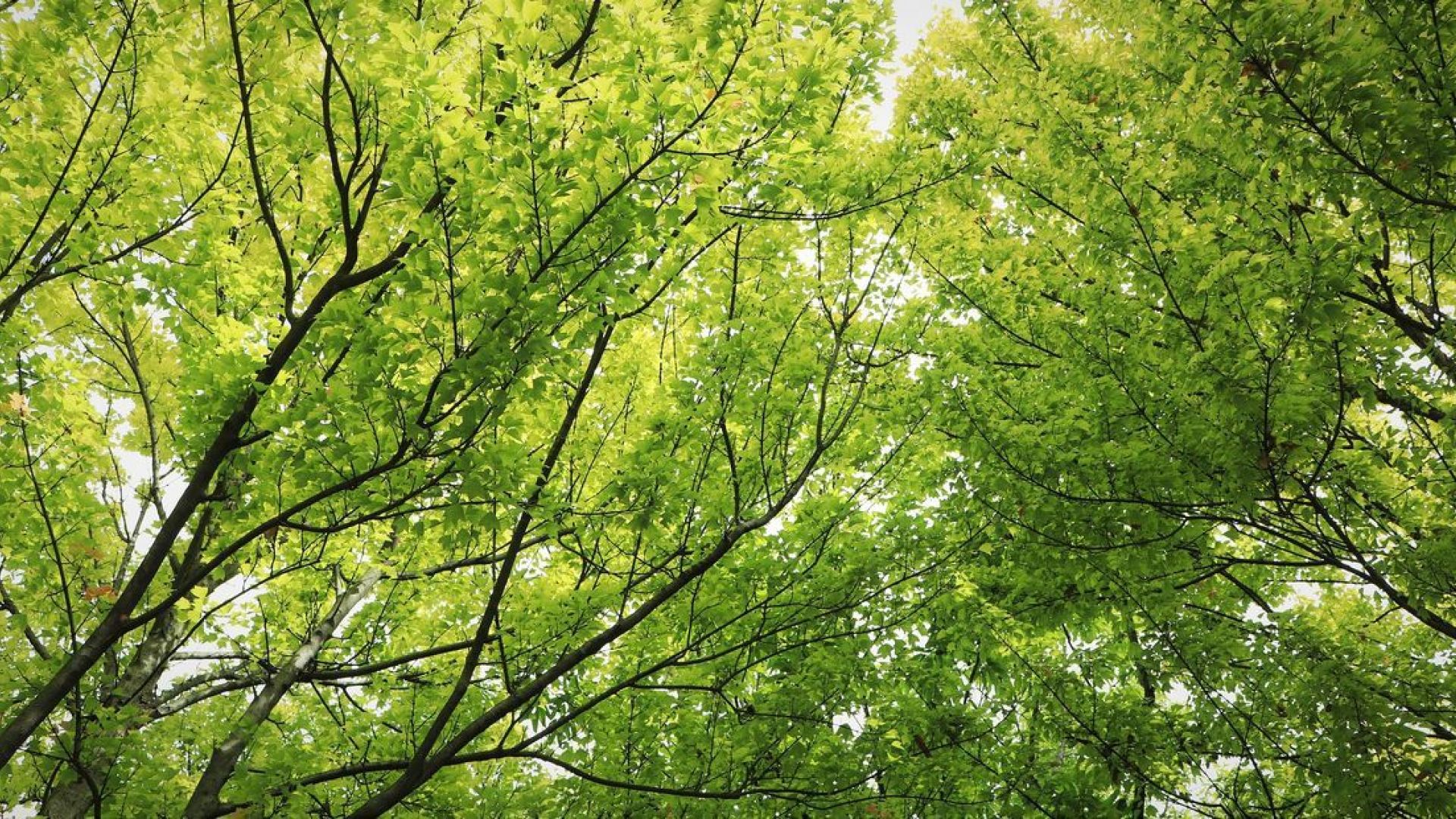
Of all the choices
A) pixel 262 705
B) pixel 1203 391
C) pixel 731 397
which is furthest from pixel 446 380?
pixel 262 705

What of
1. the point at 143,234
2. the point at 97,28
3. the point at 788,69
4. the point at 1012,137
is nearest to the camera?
the point at 788,69

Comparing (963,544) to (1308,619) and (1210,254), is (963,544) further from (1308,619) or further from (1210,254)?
(1308,619)

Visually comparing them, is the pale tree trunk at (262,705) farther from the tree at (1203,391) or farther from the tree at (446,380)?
the tree at (1203,391)

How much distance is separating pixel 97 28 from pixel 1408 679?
7563 mm

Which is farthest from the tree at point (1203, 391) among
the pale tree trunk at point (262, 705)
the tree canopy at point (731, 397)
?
the pale tree trunk at point (262, 705)

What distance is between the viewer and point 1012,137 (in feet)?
17.9

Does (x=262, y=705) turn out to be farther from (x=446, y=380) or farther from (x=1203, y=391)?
(x=1203, y=391)

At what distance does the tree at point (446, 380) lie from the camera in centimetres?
297

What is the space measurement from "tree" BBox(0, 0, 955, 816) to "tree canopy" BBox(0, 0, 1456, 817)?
0.04 m

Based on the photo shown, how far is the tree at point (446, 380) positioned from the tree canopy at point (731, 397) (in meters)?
0.04

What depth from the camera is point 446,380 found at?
9.71 ft

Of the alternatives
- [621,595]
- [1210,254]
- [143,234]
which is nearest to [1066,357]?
[1210,254]

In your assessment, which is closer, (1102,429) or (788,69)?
(788,69)

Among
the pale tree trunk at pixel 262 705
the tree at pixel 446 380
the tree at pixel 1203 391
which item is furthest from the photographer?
the pale tree trunk at pixel 262 705
